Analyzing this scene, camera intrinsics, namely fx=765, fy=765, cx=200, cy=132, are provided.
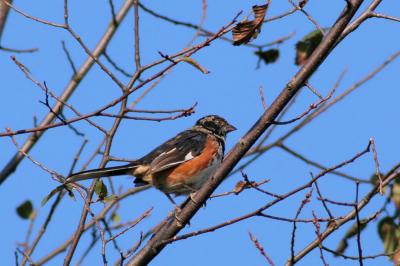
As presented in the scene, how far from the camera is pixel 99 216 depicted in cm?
692

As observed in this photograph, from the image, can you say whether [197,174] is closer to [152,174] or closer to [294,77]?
[152,174]

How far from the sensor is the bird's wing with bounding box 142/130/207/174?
22.1 ft

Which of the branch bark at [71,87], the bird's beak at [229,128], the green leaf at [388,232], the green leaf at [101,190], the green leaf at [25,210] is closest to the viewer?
the green leaf at [101,190]

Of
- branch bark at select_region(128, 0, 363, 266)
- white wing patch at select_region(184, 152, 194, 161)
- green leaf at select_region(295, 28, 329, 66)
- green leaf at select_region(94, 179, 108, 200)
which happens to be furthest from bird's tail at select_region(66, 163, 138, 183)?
green leaf at select_region(295, 28, 329, 66)

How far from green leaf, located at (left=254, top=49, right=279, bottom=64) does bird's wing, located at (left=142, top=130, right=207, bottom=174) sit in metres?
1.00

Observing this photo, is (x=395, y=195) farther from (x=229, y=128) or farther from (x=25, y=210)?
(x=25, y=210)

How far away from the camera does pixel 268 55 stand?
6660 millimetres

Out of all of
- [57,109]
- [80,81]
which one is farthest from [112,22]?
[57,109]

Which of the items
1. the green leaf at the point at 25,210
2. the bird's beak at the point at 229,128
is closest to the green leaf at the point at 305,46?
the bird's beak at the point at 229,128

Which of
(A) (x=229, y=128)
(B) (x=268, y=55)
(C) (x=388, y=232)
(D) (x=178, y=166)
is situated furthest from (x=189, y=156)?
(C) (x=388, y=232)

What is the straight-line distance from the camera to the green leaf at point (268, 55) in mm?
6652

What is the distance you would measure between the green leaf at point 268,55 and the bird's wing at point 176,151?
1.00 m

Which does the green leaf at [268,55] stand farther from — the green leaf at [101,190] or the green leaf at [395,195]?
the green leaf at [101,190]

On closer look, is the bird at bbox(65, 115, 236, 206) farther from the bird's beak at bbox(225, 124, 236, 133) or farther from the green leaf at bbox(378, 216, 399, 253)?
the green leaf at bbox(378, 216, 399, 253)
